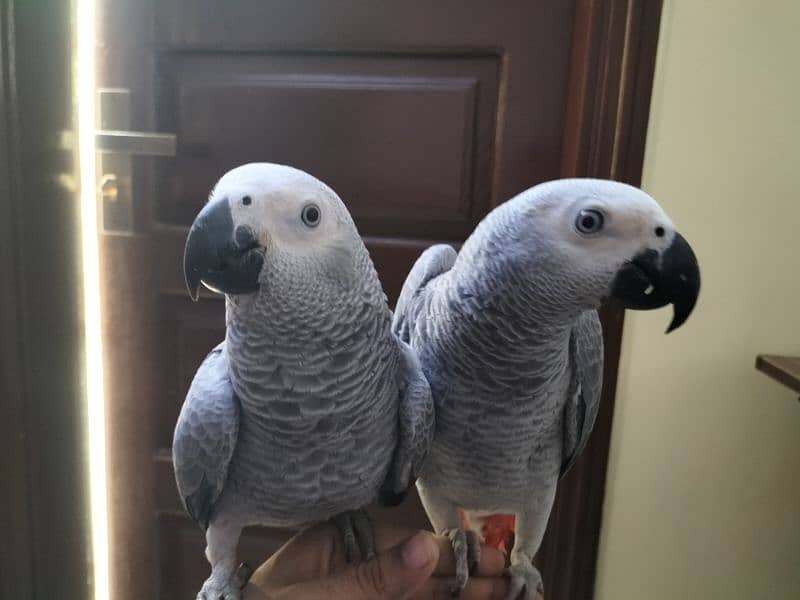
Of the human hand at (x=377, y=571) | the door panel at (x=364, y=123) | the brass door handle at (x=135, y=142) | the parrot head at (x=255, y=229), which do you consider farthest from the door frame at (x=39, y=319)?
the parrot head at (x=255, y=229)

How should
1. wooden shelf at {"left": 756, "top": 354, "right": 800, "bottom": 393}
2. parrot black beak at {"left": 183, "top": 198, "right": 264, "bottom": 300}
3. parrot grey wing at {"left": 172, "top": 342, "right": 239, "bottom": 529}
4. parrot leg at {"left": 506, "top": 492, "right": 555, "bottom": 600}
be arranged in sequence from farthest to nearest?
wooden shelf at {"left": 756, "top": 354, "right": 800, "bottom": 393} < parrot leg at {"left": 506, "top": 492, "right": 555, "bottom": 600} < parrot grey wing at {"left": 172, "top": 342, "right": 239, "bottom": 529} < parrot black beak at {"left": 183, "top": 198, "right": 264, "bottom": 300}

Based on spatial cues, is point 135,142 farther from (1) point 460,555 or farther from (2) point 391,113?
(1) point 460,555

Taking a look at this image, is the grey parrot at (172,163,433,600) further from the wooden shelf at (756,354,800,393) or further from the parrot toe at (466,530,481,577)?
the wooden shelf at (756,354,800,393)

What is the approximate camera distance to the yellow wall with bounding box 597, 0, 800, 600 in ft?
3.13

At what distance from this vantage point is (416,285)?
2.32 feet

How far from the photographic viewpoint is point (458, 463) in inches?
24.3

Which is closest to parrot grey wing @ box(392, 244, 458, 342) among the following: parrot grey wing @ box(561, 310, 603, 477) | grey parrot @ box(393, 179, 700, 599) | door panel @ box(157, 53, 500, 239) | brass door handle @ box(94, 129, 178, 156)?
grey parrot @ box(393, 179, 700, 599)

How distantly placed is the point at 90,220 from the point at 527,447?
3.65ft

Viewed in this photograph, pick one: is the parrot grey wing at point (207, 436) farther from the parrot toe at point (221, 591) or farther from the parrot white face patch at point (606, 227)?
the parrot white face patch at point (606, 227)

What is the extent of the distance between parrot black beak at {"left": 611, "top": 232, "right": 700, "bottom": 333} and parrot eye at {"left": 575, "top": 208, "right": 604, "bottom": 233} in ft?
0.13

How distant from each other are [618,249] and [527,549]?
424 mm

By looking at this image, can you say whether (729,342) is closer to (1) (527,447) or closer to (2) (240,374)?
(1) (527,447)

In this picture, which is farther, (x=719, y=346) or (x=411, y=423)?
(x=719, y=346)

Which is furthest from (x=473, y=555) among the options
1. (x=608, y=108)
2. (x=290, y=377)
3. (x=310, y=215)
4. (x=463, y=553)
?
(x=608, y=108)
